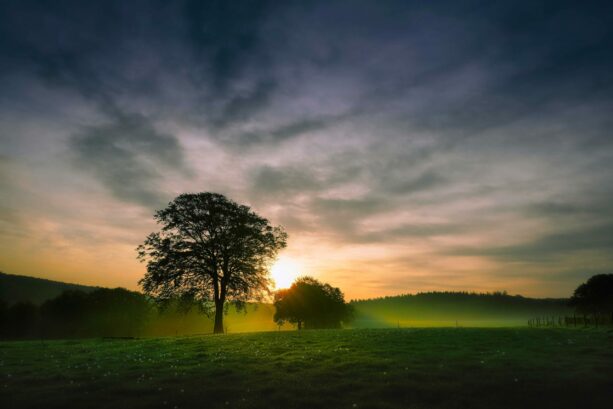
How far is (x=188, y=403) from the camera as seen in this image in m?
17.5

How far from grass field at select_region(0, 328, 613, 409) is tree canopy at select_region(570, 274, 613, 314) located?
281ft

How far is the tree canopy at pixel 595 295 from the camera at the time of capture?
3952 inches

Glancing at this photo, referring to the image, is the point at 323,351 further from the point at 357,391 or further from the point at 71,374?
the point at 71,374

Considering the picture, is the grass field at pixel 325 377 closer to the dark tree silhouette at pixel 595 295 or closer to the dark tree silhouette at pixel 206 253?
the dark tree silhouette at pixel 206 253

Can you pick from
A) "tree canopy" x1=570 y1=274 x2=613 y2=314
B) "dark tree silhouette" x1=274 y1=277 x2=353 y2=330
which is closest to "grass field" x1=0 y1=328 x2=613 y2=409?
"dark tree silhouette" x1=274 y1=277 x2=353 y2=330

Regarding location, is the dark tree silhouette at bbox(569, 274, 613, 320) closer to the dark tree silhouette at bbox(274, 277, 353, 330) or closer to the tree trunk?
the dark tree silhouette at bbox(274, 277, 353, 330)

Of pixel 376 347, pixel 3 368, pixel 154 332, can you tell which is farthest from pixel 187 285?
pixel 154 332

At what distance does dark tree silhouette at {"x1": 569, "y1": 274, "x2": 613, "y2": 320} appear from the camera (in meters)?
100

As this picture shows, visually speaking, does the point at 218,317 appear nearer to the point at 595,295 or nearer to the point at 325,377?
the point at 325,377

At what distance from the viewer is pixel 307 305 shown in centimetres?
10888

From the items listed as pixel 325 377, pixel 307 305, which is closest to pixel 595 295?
pixel 307 305

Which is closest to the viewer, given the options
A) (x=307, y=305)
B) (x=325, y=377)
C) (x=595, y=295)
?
(x=325, y=377)

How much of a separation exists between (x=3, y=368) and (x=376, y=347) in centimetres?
2586

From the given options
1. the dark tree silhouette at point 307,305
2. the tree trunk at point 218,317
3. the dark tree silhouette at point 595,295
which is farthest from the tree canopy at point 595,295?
the tree trunk at point 218,317
